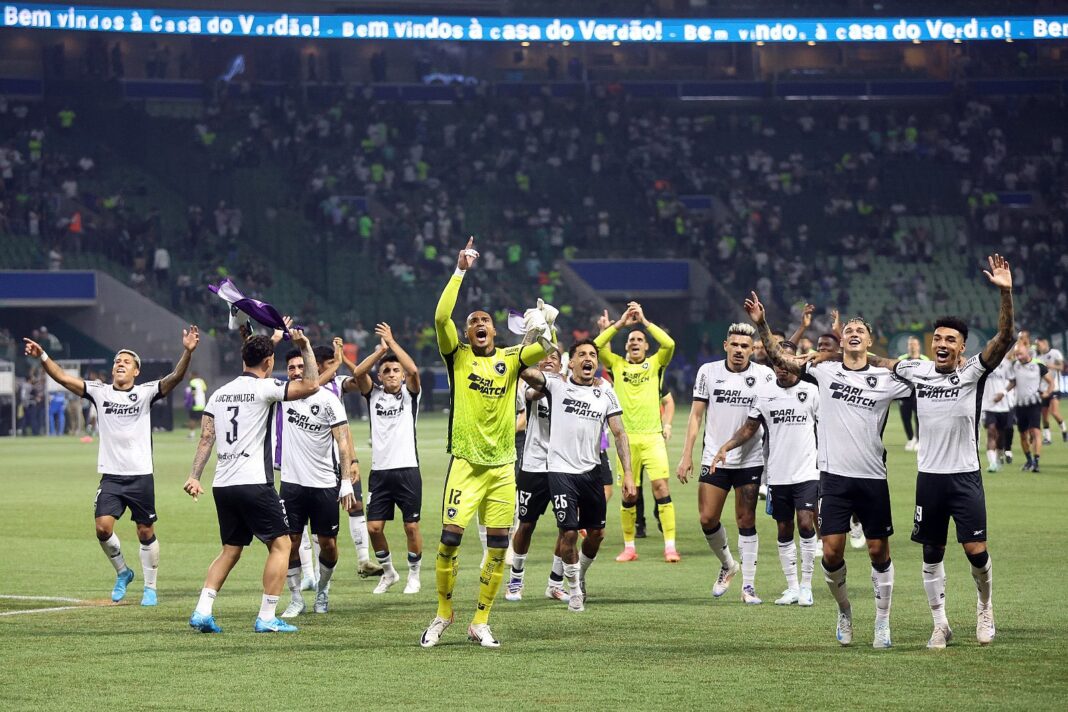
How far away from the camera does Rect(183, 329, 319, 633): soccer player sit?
12008 mm

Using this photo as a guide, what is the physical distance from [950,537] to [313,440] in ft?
29.6

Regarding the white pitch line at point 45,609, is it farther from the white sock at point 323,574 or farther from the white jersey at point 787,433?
the white jersey at point 787,433

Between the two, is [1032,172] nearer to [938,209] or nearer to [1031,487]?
A: [938,209]

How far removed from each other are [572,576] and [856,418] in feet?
10.5

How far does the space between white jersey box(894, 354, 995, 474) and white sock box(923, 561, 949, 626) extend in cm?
70

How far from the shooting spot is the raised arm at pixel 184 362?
41.0 ft

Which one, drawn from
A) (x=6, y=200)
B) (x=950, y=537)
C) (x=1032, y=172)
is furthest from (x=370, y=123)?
(x=950, y=537)

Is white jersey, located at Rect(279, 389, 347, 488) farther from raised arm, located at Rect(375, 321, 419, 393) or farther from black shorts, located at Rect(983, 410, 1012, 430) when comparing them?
black shorts, located at Rect(983, 410, 1012, 430)

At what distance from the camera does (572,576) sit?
13359 millimetres

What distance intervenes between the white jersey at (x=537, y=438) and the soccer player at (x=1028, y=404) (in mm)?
16022

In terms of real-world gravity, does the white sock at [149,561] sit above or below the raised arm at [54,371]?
below

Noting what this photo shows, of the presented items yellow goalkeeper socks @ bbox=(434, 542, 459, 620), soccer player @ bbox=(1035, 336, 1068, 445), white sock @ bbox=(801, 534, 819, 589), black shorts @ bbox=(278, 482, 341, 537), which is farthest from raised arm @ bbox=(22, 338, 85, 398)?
soccer player @ bbox=(1035, 336, 1068, 445)

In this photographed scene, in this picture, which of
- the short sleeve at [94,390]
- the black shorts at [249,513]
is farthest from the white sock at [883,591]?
the short sleeve at [94,390]

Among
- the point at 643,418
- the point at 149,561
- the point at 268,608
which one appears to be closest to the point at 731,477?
the point at 643,418
